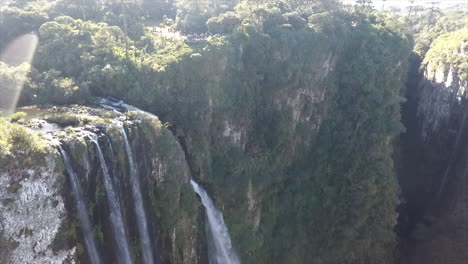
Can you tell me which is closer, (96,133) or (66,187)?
(66,187)

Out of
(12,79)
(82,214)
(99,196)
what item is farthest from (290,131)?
(12,79)

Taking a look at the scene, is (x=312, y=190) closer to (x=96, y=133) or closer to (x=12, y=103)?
(x=96, y=133)

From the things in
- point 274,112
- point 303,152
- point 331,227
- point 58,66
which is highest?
point 58,66

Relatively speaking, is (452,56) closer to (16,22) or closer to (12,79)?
(12,79)

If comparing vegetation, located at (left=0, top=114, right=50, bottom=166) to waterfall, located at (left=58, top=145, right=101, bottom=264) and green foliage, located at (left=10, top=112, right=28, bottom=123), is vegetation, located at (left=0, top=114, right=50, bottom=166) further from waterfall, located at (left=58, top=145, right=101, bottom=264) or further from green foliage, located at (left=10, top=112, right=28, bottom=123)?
green foliage, located at (left=10, top=112, right=28, bottom=123)

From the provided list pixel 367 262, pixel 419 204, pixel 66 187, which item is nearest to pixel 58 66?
pixel 66 187

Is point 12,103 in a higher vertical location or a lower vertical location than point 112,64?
lower

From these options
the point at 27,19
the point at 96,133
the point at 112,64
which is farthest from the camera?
the point at 27,19

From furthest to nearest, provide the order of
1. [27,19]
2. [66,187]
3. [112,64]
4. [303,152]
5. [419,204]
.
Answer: [419,204] → [303,152] → [27,19] → [112,64] → [66,187]
